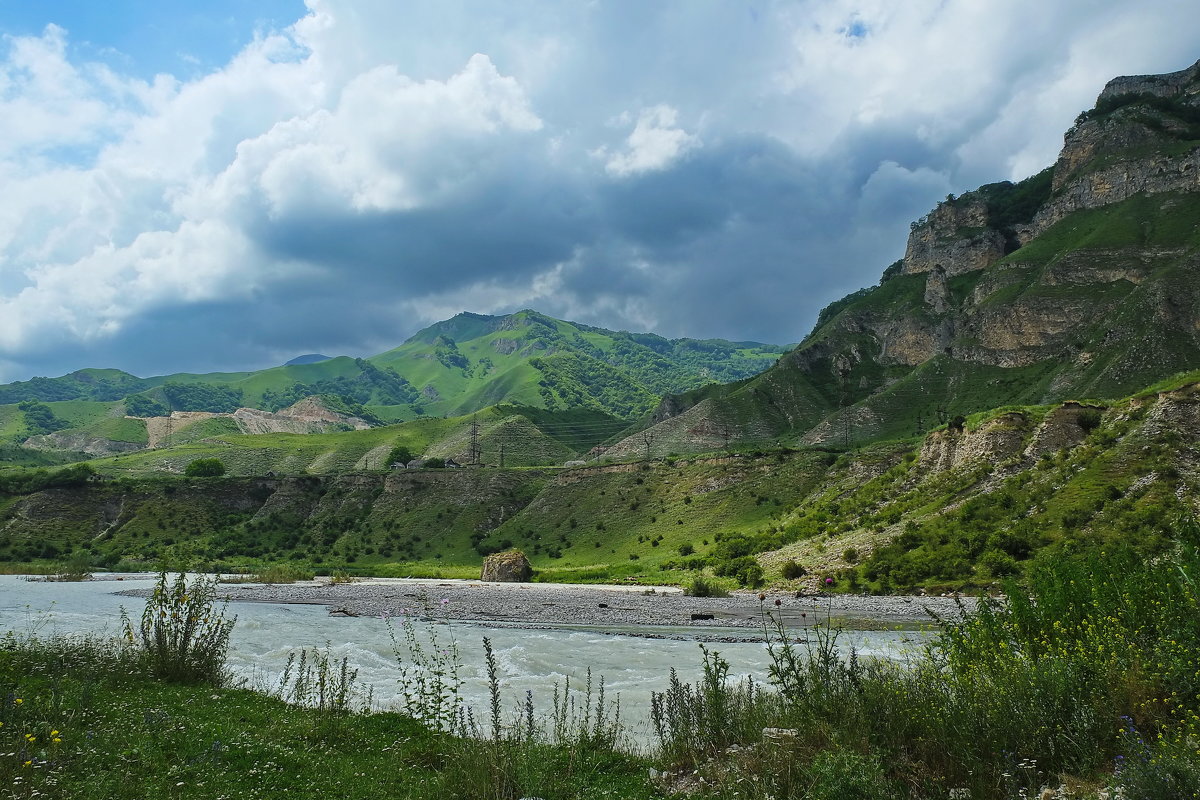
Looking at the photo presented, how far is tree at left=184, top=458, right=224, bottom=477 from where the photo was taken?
496ft

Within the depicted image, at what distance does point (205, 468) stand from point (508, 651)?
153m

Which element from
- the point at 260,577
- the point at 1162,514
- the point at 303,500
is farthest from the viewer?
the point at 303,500

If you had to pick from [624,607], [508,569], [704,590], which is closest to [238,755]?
[624,607]

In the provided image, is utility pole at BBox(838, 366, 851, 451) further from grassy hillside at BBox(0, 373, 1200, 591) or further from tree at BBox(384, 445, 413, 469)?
tree at BBox(384, 445, 413, 469)

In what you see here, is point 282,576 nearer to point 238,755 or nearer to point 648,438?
point 238,755

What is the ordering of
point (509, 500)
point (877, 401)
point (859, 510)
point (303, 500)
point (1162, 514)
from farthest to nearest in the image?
point (877, 401)
point (303, 500)
point (509, 500)
point (859, 510)
point (1162, 514)

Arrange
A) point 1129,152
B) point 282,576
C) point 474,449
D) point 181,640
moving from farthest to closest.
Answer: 1. point 474,449
2. point 1129,152
3. point 282,576
4. point 181,640

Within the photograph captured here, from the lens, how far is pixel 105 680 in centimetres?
1141

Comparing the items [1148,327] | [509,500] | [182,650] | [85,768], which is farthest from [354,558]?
[1148,327]

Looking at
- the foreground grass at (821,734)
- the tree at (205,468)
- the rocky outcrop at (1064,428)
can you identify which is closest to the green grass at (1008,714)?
the foreground grass at (821,734)

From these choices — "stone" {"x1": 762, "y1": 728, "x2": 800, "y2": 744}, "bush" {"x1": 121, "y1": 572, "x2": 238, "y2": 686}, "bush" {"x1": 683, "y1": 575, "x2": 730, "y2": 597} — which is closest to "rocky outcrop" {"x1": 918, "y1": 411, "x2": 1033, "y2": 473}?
"bush" {"x1": 683, "y1": 575, "x2": 730, "y2": 597}

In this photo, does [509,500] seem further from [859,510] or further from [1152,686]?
[1152,686]

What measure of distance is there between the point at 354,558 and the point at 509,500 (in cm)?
2722

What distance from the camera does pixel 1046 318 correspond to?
14138cm
